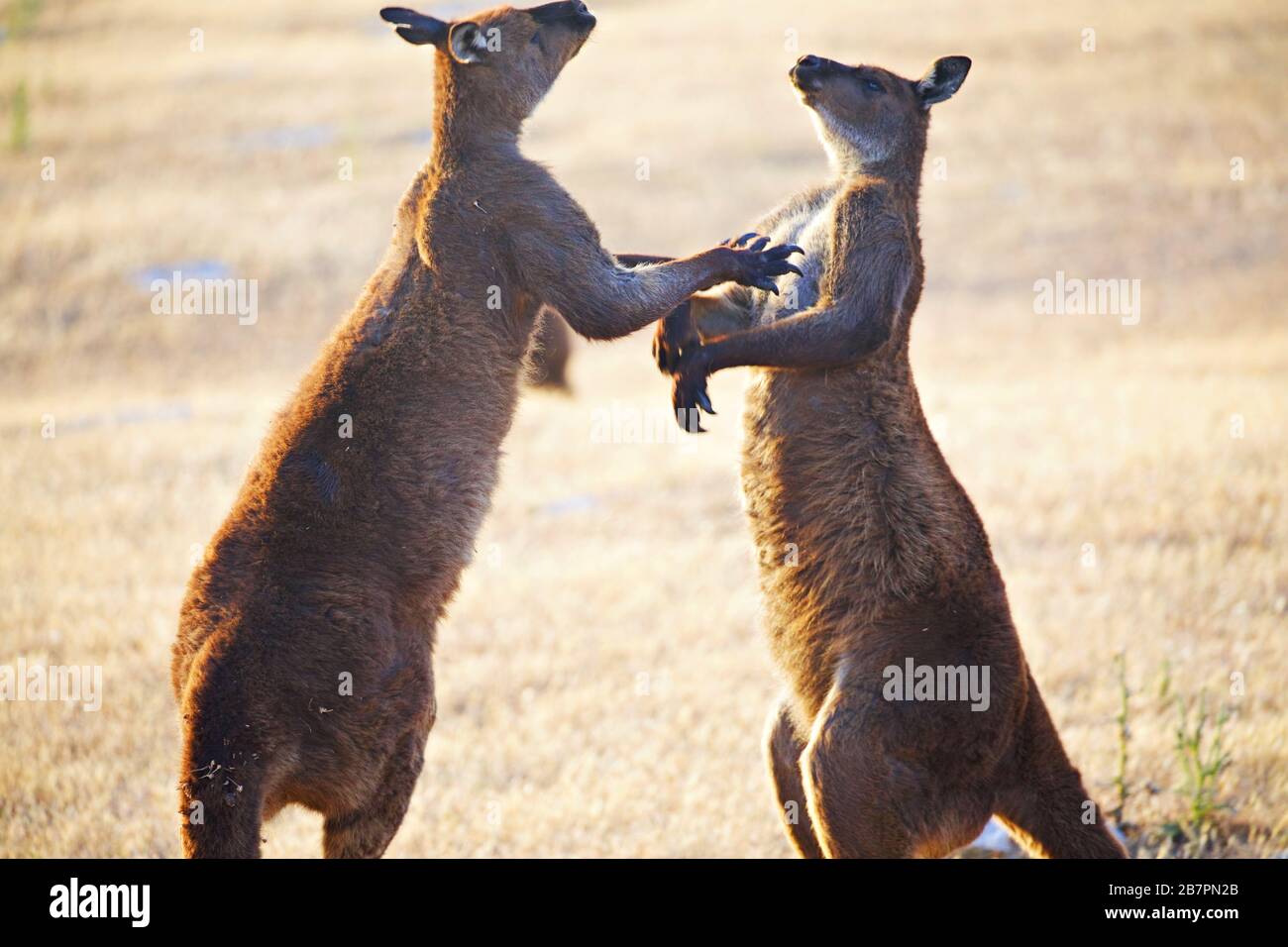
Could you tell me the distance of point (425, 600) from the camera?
4875mm

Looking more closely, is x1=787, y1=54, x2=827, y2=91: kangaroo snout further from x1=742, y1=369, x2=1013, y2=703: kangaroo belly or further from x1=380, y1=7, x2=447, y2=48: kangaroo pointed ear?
x1=380, y1=7, x2=447, y2=48: kangaroo pointed ear

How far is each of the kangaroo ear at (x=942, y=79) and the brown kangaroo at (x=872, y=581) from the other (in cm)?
10

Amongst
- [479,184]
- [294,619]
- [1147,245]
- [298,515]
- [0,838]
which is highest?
[1147,245]

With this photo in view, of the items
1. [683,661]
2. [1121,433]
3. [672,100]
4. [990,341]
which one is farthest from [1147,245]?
[683,661]

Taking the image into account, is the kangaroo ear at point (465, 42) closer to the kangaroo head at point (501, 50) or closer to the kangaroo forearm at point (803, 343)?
the kangaroo head at point (501, 50)

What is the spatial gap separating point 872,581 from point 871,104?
195 centimetres

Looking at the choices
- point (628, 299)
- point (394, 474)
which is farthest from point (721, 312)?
point (394, 474)

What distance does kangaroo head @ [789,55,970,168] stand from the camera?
5.72 m

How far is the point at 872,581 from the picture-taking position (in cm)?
517

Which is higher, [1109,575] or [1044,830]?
[1109,575]

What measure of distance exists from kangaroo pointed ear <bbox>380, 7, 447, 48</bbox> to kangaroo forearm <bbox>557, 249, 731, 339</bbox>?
1.26 meters

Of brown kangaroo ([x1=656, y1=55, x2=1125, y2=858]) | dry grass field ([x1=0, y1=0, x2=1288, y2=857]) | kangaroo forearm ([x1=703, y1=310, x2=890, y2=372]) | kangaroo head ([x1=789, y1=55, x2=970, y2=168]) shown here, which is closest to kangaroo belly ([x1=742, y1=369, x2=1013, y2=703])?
brown kangaroo ([x1=656, y1=55, x2=1125, y2=858])

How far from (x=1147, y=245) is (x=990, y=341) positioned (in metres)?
3.63
